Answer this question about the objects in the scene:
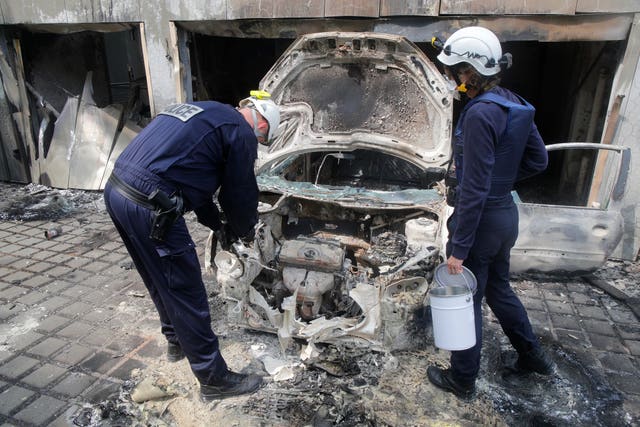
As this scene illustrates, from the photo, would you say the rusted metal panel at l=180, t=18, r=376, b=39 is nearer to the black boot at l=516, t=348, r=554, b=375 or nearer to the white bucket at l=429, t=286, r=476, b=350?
the white bucket at l=429, t=286, r=476, b=350

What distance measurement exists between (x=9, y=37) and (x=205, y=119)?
638 centimetres

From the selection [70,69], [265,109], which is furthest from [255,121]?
[70,69]

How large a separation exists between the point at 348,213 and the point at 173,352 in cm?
165

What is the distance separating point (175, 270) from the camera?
7.75 feet

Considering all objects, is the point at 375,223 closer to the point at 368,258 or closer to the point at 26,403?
the point at 368,258

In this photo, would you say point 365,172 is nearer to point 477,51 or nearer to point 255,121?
point 255,121

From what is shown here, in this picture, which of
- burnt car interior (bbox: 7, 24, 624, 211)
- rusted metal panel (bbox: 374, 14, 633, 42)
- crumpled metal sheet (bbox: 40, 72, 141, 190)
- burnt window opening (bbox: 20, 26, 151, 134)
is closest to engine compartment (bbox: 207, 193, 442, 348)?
burnt car interior (bbox: 7, 24, 624, 211)

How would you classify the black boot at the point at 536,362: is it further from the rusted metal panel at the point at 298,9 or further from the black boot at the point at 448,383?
the rusted metal panel at the point at 298,9

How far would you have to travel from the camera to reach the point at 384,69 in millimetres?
3588

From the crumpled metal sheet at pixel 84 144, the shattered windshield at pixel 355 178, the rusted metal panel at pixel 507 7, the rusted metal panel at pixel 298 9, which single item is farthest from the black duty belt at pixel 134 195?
the crumpled metal sheet at pixel 84 144

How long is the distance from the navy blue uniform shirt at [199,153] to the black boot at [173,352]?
1161 millimetres

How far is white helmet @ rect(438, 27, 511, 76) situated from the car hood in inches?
47.2

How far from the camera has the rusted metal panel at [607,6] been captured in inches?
163

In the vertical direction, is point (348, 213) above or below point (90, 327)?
above
